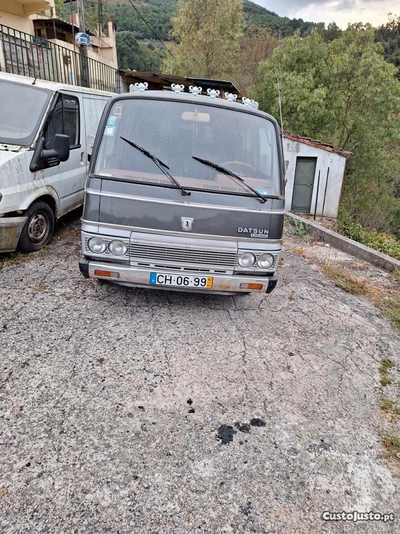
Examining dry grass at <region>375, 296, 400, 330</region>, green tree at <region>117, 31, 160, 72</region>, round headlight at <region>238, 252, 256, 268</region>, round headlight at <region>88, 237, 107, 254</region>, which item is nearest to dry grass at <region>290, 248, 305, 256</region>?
dry grass at <region>375, 296, 400, 330</region>

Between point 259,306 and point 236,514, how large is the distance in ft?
8.50

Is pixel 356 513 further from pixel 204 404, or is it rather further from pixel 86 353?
pixel 86 353

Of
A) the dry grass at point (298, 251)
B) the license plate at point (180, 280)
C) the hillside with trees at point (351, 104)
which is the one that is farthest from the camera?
the hillside with trees at point (351, 104)

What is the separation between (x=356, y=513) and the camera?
7.10ft

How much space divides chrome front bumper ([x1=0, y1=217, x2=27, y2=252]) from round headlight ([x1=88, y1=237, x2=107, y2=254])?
1.58 m

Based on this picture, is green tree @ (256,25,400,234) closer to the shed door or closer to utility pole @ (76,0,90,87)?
the shed door

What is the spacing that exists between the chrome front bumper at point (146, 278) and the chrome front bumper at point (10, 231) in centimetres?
149

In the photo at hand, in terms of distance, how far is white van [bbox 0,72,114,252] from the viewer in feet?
14.8


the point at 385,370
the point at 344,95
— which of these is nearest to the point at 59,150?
the point at 385,370

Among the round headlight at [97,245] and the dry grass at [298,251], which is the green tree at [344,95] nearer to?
the dry grass at [298,251]

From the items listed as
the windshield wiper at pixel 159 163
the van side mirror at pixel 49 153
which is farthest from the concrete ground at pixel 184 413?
the van side mirror at pixel 49 153

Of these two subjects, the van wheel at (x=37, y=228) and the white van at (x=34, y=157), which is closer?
the white van at (x=34, y=157)

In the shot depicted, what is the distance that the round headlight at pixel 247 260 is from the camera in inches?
144

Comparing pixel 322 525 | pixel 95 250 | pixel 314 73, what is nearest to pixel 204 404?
pixel 322 525
